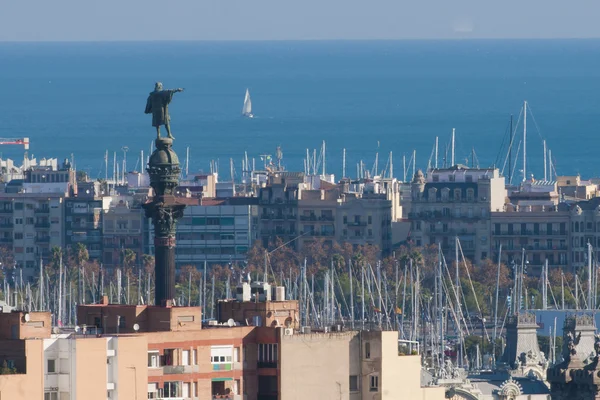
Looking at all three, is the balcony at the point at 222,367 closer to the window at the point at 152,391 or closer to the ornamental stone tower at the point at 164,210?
the window at the point at 152,391

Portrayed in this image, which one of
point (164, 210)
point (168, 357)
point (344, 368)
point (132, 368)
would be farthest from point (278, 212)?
point (132, 368)

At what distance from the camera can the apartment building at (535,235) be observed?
152375mm

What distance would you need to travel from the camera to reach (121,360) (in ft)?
159

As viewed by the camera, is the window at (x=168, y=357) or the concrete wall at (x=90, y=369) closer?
the concrete wall at (x=90, y=369)

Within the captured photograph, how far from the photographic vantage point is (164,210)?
63.4m

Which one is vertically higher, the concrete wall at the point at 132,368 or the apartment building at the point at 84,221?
the apartment building at the point at 84,221

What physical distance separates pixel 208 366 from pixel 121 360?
2.40 metres

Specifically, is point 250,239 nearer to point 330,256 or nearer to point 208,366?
point 330,256

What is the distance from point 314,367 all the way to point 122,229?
109 meters

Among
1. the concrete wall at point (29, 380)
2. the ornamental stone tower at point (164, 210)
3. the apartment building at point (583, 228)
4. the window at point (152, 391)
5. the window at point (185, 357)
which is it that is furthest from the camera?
the apartment building at point (583, 228)

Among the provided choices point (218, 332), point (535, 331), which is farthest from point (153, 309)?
point (535, 331)

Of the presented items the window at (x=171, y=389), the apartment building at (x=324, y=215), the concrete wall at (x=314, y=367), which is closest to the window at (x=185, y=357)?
the window at (x=171, y=389)

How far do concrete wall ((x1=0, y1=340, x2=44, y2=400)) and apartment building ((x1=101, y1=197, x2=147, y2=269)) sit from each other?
109 meters

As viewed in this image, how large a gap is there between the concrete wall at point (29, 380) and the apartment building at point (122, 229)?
109 meters
